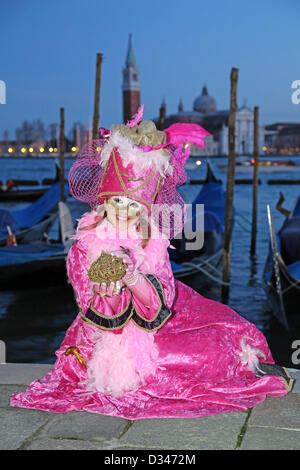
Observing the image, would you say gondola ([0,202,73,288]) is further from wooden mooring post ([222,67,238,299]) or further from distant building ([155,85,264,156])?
distant building ([155,85,264,156])

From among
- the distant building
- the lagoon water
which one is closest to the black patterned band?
the lagoon water

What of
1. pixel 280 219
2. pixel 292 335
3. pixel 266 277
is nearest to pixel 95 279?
pixel 292 335

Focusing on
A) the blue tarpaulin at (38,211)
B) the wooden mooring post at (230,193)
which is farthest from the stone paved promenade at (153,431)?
the blue tarpaulin at (38,211)

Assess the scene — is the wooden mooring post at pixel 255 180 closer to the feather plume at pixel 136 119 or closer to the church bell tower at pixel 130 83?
the feather plume at pixel 136 119

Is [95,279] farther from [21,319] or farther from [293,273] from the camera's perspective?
[21,319]

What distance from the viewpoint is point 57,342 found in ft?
21.4

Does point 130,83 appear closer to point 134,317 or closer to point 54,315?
point 54,315

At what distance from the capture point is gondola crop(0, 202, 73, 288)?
7824 millimetres

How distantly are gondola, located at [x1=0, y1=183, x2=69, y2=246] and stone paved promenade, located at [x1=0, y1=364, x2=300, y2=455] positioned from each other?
7.41 metres

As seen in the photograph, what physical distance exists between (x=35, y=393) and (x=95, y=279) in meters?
0.62

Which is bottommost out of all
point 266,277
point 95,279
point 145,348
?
point 266,277

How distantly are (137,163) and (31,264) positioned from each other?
567cm
